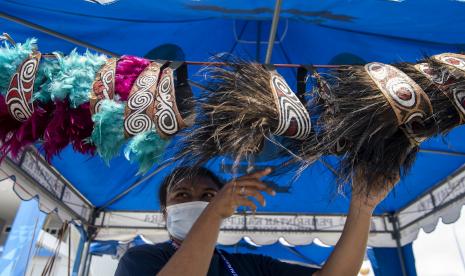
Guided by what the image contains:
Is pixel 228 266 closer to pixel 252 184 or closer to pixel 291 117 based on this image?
pixel 252 184

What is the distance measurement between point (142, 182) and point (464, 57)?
3.08 metres

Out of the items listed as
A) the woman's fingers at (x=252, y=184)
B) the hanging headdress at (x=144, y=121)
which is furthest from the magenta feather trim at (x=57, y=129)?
the woman's fingers at (x=252, y=184)

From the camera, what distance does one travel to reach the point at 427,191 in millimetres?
3496

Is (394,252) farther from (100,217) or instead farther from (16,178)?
(16,178)

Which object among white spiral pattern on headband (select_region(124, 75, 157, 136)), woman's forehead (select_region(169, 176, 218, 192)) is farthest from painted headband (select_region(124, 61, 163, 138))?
woman's forehead (select_region(169, 176, 218, 192))

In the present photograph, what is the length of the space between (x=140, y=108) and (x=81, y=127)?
0.19 metres

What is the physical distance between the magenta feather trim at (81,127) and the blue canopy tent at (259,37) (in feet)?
1.05

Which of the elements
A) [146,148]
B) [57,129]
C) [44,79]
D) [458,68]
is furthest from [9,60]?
[458,68]

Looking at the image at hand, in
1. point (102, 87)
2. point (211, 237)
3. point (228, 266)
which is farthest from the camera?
point (228, 266)

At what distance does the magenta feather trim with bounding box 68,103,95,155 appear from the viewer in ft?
2.72

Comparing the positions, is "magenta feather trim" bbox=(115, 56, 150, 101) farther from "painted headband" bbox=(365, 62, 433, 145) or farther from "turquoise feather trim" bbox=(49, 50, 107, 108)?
"painted headband" bbox=(365, 62, 433, 145)

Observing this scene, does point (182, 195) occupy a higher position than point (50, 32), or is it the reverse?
point (50, 32)

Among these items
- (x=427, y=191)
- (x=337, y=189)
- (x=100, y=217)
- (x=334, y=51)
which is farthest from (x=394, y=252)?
(x=337, y=189)

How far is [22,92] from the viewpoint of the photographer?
2.67 feet
